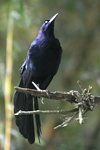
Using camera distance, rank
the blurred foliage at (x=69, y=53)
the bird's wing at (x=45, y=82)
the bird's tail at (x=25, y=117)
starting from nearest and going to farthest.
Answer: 1. the bird's tail at (x=25, y=117)
2. the bird's wing at (x=45, y=82)
3. the blurred foliage at (x=69, y=53)

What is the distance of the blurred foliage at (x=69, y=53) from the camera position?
4.03 metres

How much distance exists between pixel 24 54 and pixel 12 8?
1279mm

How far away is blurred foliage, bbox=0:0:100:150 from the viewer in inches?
159

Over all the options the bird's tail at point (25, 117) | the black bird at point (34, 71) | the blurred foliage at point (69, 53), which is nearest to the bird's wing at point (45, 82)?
the black bird at point (34, 71)

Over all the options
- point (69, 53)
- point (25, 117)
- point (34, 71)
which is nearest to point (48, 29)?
point (34, 71)

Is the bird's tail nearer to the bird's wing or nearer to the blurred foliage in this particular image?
the bird's wing

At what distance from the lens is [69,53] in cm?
457

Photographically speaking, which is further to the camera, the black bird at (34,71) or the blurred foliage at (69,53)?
the blurred foliage at (69,53)

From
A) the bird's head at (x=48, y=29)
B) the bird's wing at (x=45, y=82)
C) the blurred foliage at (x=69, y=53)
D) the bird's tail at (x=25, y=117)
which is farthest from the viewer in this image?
the blurred foliage at (x=69, y=53)

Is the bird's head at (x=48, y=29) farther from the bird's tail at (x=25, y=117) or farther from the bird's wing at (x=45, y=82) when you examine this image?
the bird's tail at (x=25, y=117)

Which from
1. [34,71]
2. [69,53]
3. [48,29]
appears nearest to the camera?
[34,71]

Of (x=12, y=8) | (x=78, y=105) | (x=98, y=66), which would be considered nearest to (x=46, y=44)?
(x=12, y=8)

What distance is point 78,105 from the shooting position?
1748mm

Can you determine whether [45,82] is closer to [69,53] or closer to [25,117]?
[25,117]
